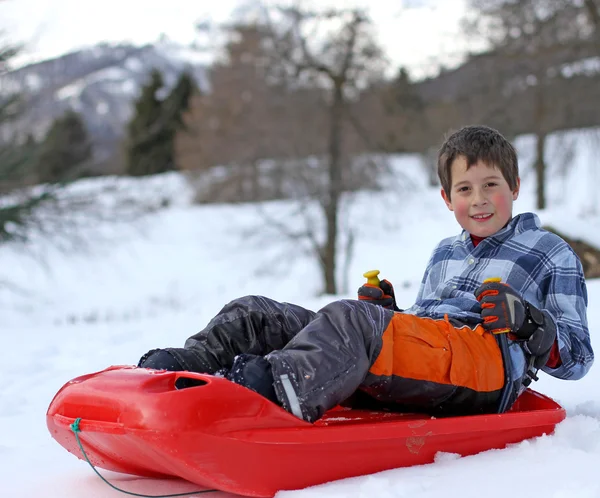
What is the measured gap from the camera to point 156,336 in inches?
217

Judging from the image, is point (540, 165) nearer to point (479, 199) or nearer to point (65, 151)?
point (479, 199)

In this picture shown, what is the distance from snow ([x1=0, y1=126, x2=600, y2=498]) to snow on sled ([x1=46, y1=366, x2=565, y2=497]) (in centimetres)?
6

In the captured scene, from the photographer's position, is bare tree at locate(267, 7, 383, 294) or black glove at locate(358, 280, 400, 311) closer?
black glove at locate(358, 280, 400, 311)

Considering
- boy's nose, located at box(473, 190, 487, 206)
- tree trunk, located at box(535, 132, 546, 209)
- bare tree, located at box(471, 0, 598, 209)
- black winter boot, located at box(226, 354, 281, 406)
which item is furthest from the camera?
tree trunk, located at box(535, 132, 546, 209)

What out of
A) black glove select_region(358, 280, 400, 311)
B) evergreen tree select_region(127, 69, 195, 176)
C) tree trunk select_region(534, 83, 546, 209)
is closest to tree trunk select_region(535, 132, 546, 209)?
tree trunk select_region(534, 83, 546, 209)

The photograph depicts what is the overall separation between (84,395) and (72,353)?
3387 millimetres

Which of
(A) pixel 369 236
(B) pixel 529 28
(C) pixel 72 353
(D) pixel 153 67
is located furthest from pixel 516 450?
(D) pixel 153 67

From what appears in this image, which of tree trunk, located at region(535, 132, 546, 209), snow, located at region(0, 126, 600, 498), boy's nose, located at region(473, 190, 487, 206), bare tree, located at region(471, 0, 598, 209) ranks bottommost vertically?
snow, located at region(0, 126, 600, 498)

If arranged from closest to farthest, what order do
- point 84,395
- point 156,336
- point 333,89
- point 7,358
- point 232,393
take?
point 232,393, point 84,395, point 7,358, point 156,336, point 333,89

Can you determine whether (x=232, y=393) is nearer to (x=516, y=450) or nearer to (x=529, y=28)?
(x=516, y=450)

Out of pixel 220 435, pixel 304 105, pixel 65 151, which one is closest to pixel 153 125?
pixel 65 151

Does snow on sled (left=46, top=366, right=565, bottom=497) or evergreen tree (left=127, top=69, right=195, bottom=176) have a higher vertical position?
evergreen tree (left=127, top=69, right=195, bottom=176)

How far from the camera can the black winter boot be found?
1911 millimetres

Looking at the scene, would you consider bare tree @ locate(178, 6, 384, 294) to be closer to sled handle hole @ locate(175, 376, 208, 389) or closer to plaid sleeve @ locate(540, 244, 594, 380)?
plaid sleeve @ locate(540, 244, 594, 380)
